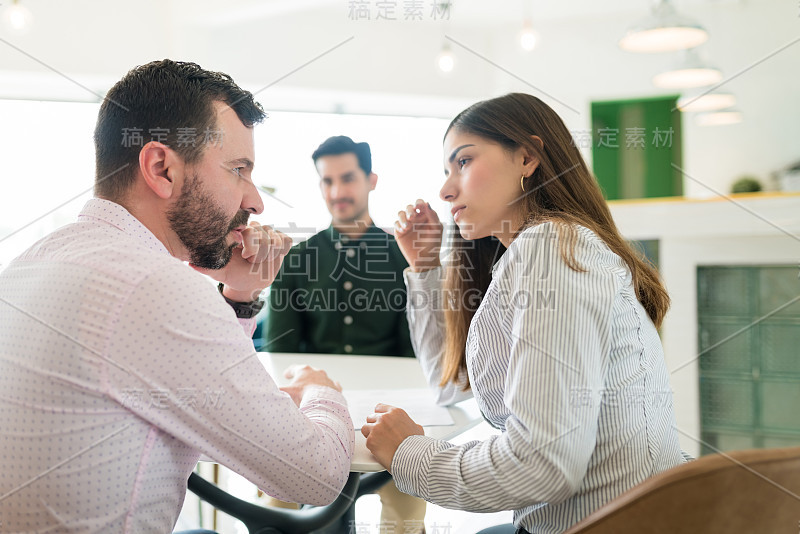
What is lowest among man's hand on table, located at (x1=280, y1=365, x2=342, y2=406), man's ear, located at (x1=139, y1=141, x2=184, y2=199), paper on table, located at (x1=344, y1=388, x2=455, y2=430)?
paper on table, located at (x1=344, y1=388, x2=455, y2=430)

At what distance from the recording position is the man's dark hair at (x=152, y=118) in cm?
97

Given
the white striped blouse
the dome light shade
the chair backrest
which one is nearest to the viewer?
the chair backrest

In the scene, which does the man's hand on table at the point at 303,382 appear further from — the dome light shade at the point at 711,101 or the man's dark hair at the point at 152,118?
the dome light shade at the point at 711,101

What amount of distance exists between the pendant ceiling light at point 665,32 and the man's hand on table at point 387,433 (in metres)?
2.50

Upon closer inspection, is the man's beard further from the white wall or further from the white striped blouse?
the white wall

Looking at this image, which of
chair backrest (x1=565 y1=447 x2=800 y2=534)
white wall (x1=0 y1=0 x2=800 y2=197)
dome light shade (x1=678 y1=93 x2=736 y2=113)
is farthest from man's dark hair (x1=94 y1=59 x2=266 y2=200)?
dome light shade (x1=678 y1=93 x2=736 y2=113)

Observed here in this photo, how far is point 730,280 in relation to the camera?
3.70 m

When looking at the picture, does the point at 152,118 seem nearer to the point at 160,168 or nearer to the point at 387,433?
the point at 160,168

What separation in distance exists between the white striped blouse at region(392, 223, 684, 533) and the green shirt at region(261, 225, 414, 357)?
1405 millimetres

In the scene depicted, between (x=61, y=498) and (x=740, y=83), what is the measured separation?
178 inches

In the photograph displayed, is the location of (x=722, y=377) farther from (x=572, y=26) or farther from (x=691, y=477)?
(x=691, y=477)

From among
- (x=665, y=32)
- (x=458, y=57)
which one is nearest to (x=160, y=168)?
(x=665, y=32)

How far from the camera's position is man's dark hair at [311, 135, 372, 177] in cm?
243

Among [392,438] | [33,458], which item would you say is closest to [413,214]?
[392,438]
